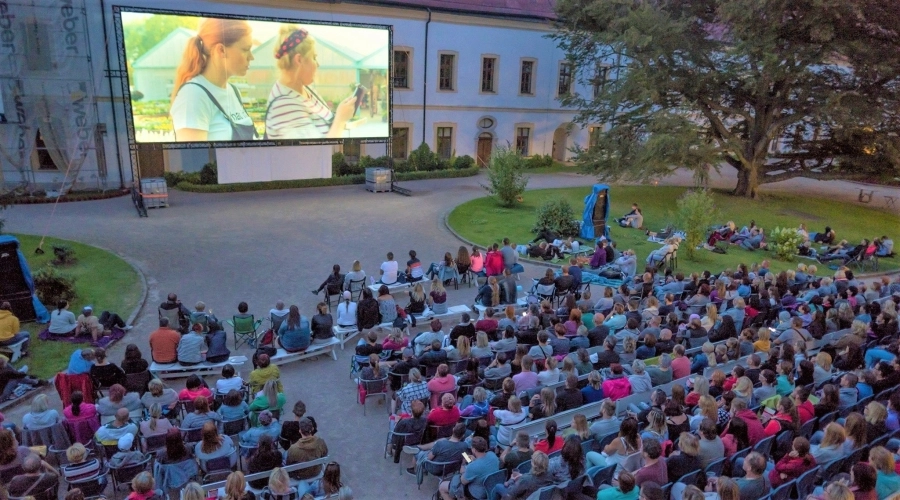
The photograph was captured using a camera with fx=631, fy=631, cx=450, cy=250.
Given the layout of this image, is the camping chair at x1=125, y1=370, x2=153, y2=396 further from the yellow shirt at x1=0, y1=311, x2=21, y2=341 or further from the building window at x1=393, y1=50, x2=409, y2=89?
the building window at x1=393, y1=50, x2=409, y2=89

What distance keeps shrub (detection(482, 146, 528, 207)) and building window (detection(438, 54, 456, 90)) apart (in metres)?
10.3

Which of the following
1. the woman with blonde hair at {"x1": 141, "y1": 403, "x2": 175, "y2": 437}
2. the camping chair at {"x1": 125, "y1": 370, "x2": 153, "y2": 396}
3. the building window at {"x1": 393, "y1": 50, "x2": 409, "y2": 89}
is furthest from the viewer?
the building window at {"x1": 393, "y1": 50, "x2": 409, "y2": 89}

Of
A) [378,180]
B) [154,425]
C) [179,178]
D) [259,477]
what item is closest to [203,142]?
[179,178]

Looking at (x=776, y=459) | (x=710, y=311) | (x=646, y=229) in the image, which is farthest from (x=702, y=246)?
(x=776, y=459)

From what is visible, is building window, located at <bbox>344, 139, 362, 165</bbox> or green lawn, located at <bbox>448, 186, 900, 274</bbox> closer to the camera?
green lawn, located at <bbox>448, 186, 900, 274</bbox>

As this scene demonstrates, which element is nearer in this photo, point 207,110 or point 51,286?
point 51,286

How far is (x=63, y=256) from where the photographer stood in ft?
48.3

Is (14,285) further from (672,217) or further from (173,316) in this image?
(672,217)

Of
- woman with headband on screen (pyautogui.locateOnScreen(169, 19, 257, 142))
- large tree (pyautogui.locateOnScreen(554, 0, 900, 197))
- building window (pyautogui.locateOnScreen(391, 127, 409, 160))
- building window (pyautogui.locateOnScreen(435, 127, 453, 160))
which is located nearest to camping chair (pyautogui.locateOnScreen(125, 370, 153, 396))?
woman with headband on screen (pyautogui.locateOnScreen(169, 19, 257, 142))

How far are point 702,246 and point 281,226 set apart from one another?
1256 cm

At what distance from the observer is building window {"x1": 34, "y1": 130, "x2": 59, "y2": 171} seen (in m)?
23.4

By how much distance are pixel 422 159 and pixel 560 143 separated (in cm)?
1105

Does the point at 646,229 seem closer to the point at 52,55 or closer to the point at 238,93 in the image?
the point at 238,93

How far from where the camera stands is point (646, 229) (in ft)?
67.6
